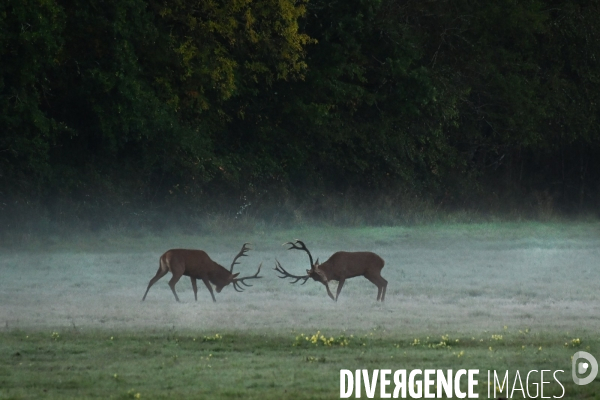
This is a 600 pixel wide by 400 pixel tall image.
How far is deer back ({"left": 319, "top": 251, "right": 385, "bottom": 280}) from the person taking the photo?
45.3ft

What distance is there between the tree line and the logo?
16038 mm

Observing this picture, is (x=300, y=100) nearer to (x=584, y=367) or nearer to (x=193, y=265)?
(x=193, y=265)

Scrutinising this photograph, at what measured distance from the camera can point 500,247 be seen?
2323cm

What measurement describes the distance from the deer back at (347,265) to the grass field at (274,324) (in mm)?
384

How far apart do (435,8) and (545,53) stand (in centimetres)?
466

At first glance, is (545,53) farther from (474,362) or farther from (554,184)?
(474,362)

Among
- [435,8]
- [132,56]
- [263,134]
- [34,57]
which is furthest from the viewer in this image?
[435,8]

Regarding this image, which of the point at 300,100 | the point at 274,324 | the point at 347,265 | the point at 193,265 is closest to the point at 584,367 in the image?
the point at 274,324

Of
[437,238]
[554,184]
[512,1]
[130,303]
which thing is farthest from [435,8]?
[130,303]

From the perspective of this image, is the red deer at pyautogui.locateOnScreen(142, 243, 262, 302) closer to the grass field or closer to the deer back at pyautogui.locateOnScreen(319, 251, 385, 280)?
the grass field

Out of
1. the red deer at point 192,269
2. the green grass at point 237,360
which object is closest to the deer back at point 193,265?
the red deer at point 192,269

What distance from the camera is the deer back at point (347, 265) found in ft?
45.3

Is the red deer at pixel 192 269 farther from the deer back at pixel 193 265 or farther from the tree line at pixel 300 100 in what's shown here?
the tree line at pixel 300 100

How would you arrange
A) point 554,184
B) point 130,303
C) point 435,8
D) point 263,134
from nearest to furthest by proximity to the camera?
point 130,303, point 263,134, point 435,8, point 554,184
